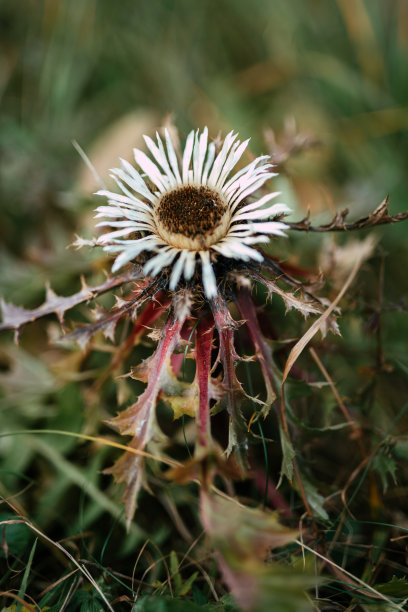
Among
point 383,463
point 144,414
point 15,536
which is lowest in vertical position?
point 15,536

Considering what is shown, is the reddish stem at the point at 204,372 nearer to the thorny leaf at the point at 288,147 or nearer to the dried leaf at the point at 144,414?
the dried leaf at the point at 144,414

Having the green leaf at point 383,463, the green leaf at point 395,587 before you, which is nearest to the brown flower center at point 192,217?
the green leaf at point 383,463

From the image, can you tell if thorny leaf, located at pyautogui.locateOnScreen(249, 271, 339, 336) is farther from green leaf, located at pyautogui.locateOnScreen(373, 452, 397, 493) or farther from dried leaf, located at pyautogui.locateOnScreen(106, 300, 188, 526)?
green leaf, located at pyautogui.locateOnScreen(373, 452, 397, 493)

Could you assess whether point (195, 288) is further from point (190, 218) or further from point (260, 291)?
point (260, 291)

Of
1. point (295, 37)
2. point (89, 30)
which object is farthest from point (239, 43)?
point (89, 30)

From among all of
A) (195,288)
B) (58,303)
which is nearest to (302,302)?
(195,288)

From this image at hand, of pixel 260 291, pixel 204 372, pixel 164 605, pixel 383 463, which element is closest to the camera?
pixel 164 605

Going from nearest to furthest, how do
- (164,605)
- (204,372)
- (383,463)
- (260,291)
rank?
1. (164,605)
2. (204,372)
3. (383,463)
4. (260,291)
